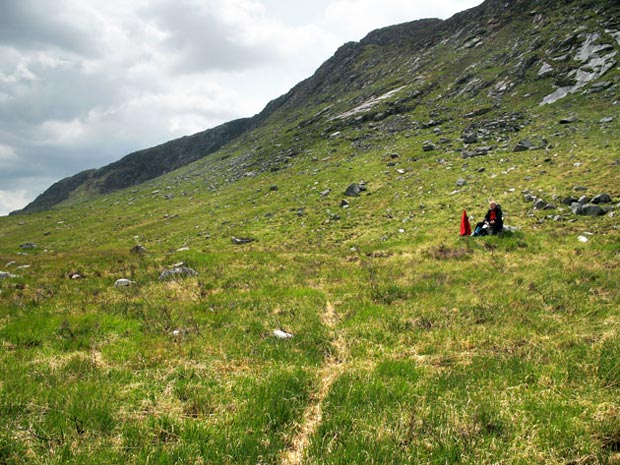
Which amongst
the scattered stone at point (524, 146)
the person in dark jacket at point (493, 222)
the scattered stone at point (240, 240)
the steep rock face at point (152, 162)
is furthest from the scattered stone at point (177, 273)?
the steep rock face at point (152, 162)

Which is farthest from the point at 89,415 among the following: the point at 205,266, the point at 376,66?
the point at 376,66

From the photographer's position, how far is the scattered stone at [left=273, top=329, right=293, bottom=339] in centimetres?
716

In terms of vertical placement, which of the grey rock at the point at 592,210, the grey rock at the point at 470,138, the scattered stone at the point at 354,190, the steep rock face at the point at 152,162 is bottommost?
the grey rock at the point at 592,210

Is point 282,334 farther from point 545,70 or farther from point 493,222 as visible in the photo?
point 545,70

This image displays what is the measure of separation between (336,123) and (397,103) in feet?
46.6

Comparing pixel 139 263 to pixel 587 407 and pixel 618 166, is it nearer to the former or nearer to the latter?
pixel 587 407

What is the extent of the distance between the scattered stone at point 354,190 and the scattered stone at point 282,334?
28.3 meters

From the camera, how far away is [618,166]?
70.0 feet

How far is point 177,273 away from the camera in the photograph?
40.8 ft

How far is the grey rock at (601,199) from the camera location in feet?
57.4

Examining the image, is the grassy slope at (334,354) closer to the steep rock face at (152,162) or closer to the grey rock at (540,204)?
the grey rock at (540,204)

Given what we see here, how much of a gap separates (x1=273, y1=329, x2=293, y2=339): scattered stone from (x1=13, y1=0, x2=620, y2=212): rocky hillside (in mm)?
34309

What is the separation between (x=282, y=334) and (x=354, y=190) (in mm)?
29319

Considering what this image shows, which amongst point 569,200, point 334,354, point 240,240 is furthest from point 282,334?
point 240,240
